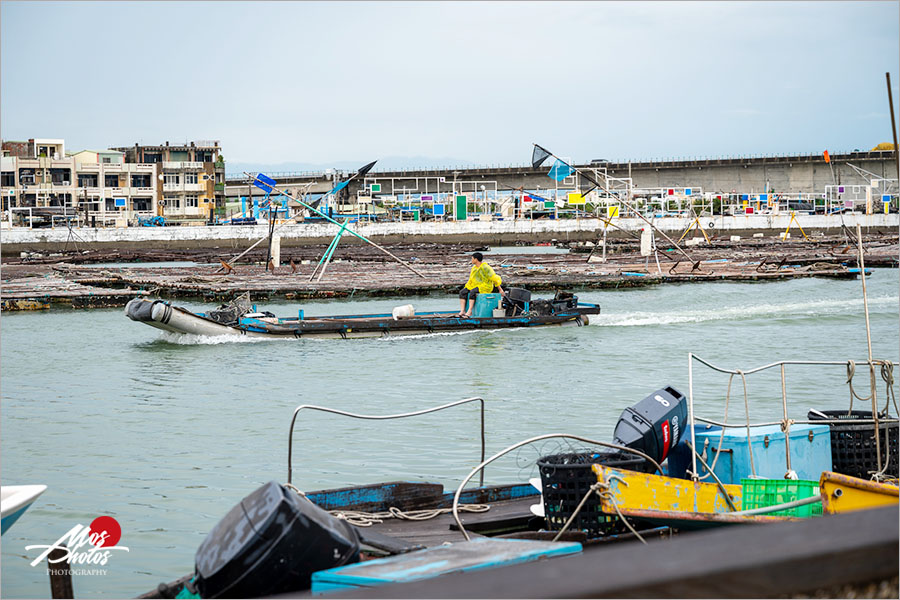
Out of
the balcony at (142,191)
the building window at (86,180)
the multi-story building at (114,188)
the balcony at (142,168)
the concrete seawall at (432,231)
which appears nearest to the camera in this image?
the concrete seawall at (432,231)

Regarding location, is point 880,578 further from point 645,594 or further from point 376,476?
point 376,476

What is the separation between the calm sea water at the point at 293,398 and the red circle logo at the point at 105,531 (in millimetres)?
105

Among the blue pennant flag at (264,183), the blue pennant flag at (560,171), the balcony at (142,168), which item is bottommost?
the blue pennant flag at (264,183)

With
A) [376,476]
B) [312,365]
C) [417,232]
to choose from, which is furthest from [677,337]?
[417,232]

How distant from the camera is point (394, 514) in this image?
23.0ft

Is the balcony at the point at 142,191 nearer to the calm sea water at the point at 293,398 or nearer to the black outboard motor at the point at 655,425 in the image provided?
the calm sea water at the point at 293,398

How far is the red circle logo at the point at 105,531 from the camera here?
26.9 ft

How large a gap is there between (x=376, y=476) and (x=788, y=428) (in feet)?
15.4

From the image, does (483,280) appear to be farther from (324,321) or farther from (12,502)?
(12,502)

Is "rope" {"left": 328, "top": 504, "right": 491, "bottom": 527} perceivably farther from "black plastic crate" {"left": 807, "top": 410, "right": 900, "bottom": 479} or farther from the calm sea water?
"black plastic crate" {"left": 807, "top": 410, "right": 900, "bottom": 479}

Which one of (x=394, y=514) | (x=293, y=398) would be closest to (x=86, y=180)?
(x=293, y=398)

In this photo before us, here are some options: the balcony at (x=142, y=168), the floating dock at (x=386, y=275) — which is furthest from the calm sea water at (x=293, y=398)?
the balcony at (x=142, y=168)

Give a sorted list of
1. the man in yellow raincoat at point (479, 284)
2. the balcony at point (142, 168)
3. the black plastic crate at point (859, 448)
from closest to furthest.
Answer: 1. the black plastic crate at point (859, 448)
2. the man in yellow raincoat at point (479, 284)
3. the balcony at point (142, 168)

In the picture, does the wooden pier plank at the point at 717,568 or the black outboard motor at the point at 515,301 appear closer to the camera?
the wooden pier plank at the point at 717,568
